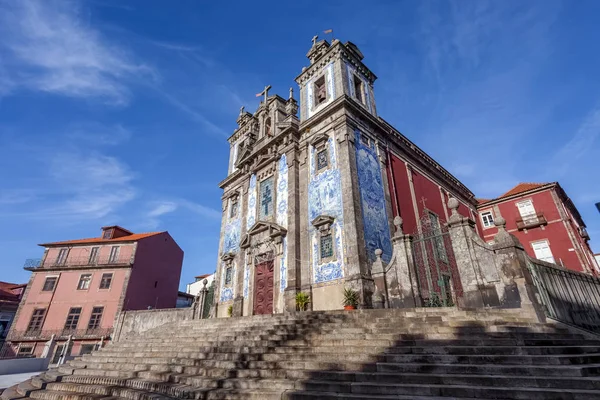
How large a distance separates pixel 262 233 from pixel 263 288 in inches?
117

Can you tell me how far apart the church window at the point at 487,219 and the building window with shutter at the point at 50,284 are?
38782 mm

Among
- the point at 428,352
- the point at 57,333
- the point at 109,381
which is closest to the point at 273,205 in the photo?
the point at 109,381

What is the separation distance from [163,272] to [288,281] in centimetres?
2226

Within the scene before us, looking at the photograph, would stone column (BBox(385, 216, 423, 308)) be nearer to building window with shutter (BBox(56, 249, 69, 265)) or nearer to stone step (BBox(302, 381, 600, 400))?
stone step (BBox(302, 381, 600, 400))

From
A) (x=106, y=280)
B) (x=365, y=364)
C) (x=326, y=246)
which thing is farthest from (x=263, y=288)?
(x=106, y=280)

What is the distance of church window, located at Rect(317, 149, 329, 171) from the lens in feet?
51.2

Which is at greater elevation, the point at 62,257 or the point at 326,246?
the point at 62,257

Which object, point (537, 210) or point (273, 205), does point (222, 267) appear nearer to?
point (273, 205)

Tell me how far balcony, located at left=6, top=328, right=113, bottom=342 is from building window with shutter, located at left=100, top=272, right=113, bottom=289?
3.59 meters

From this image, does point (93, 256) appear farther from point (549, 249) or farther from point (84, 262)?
point (549, 249)

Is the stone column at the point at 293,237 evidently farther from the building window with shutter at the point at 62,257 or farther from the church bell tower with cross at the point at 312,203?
the building window with shutter at the point at 62,257

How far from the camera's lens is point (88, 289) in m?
27.6

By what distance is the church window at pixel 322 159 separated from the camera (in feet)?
51.2

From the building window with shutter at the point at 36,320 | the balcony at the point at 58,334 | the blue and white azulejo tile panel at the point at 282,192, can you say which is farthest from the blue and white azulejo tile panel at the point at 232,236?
the building window with shutter at the point at 36,320
